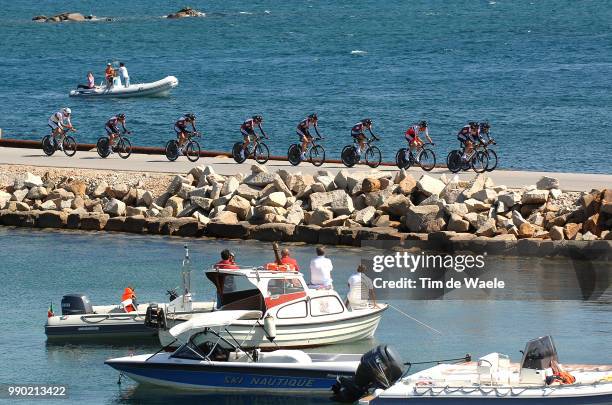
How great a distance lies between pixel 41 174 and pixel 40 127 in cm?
2799

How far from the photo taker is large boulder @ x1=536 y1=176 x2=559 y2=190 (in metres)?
38.6

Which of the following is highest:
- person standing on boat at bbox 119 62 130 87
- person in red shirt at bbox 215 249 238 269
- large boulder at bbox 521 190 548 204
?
person standing on boat at bbox 119 62 130 87

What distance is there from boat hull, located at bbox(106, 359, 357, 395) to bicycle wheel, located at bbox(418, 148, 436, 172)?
1935cm

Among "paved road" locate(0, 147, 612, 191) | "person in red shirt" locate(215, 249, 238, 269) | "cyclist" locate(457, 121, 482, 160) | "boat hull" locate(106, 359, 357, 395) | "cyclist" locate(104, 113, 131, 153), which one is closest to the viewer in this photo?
"boat hull" locate(106, 359, 357, 395)

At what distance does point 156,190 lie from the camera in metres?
42.0

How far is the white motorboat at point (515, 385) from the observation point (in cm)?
2194

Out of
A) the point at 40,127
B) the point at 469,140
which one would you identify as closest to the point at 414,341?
the point at 469,140

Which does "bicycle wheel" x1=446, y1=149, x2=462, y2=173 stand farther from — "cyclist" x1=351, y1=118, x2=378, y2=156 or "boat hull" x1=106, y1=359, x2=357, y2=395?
"boat hull" x1=106, y1=359, x2=357, y2=395

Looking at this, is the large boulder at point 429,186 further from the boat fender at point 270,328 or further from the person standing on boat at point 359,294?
the boat fender at point 270,328

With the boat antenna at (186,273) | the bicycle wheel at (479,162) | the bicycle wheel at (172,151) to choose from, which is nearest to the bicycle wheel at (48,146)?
the bicycle wheel at (172,151)

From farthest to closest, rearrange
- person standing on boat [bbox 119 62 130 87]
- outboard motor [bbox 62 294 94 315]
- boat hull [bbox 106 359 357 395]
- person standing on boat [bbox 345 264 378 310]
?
person standing on boat [bbox 119 62 130 87]
outboard motor [bbox 62 294 94 315]
person standing on boat [bbox 345 264 378 310]
boat hull [bbox 106 359 357 395]

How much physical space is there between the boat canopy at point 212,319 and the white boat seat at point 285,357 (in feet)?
4.10

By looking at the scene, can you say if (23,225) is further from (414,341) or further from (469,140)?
(414,341)

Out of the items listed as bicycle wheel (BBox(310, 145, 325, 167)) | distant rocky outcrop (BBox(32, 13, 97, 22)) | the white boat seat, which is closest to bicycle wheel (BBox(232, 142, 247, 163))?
bicycle wheel (BBox(310, 145, 325, 167))
